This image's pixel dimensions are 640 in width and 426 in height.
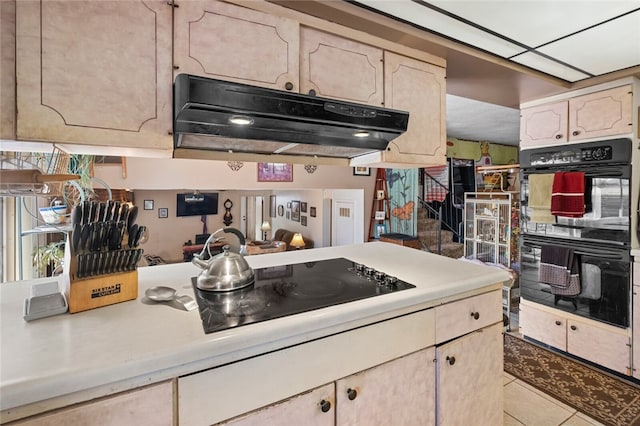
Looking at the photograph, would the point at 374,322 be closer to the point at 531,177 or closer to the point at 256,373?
the point at 256,373

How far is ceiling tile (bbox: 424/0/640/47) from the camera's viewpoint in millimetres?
1383

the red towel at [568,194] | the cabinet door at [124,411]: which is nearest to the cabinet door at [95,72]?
the cabinet door at [124,411]

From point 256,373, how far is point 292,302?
0.94 feet

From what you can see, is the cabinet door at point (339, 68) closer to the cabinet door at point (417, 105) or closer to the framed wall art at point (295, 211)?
the cabinet door at point (417, 105)

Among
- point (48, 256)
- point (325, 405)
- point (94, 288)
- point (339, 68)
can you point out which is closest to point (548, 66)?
point (339, 68)

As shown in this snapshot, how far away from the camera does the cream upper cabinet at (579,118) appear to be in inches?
87.3

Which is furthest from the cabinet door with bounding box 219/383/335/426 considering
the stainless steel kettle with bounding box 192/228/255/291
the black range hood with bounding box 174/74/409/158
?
the black range hood with bounding box 174/74/409/158

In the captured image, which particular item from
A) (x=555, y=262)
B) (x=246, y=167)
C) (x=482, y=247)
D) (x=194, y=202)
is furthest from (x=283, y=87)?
(x=194, y=202)

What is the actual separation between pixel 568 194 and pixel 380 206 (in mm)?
3549

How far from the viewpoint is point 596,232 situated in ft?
7.66

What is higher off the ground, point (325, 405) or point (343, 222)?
point (343, 222)

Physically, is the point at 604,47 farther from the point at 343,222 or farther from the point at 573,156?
the point at 343,222

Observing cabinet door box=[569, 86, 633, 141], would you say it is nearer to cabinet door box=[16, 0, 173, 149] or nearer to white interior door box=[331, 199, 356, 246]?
cabinet door box=[16, 0, 173, 149]

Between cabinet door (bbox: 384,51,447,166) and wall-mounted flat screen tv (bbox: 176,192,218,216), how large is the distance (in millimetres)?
7706
